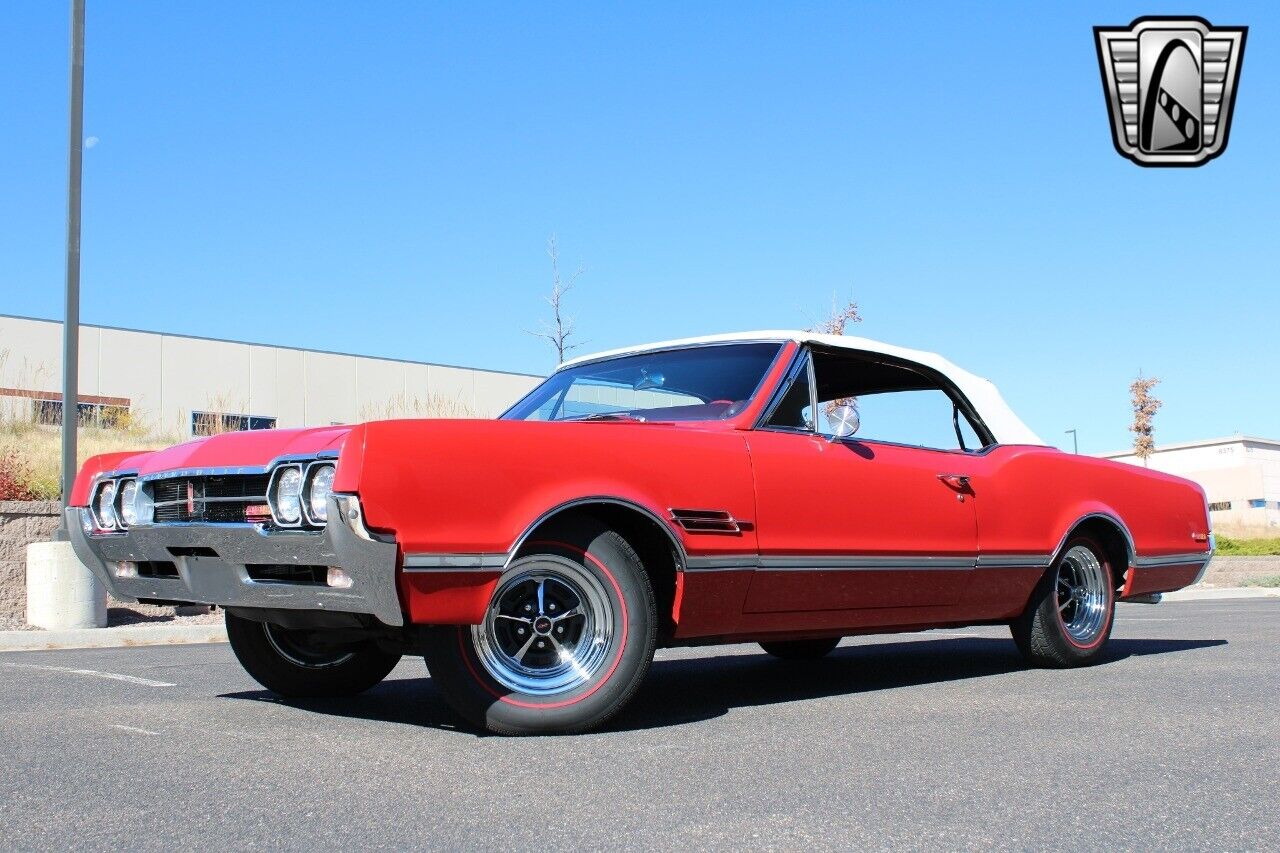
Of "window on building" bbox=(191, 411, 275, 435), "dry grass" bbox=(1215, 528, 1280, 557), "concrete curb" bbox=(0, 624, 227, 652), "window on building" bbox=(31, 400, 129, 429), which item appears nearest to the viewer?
"concrete curb" bbox=(0, 624, 227, 652)

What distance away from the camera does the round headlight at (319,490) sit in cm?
409

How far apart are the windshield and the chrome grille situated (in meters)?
1.74

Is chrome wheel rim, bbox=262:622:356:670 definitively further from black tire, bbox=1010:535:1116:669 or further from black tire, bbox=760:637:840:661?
black tire, bbox=1010:535:1116:669

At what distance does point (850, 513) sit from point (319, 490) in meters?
2.26

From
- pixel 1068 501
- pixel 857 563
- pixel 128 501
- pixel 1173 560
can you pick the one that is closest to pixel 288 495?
pixel 128 501

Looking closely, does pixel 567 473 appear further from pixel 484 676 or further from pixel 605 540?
pixel 484 676

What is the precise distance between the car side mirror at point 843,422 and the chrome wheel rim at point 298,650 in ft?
7.34

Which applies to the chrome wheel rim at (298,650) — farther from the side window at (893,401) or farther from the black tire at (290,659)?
the side window at (893,401)

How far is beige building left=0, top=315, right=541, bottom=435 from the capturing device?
27375 millimetres

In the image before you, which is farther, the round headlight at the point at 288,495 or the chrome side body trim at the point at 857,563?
the chrome side body trim at the point at 857,563

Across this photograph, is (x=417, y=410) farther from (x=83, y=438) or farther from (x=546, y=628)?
(x=546, y=628)

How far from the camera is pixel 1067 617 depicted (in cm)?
675

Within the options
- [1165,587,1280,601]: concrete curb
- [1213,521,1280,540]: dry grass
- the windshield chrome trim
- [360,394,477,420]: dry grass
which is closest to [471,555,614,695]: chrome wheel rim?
the windshield chrome trim

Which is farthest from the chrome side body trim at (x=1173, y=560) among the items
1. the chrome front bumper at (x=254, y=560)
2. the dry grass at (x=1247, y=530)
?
the dry grass at (x=1247, y=530)
